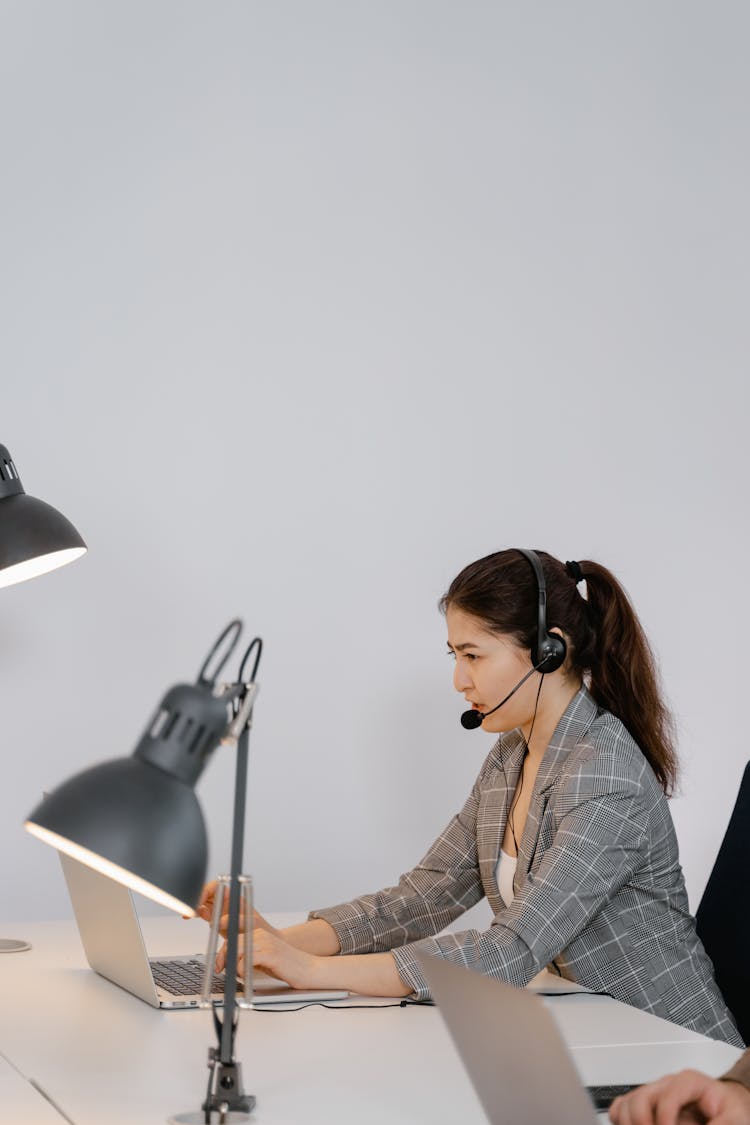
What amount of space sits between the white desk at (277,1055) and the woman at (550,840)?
0.35 feet

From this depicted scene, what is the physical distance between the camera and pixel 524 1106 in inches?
41.5

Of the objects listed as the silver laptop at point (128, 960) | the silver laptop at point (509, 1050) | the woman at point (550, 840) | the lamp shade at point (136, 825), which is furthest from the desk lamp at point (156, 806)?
the woman at point (550, 840)

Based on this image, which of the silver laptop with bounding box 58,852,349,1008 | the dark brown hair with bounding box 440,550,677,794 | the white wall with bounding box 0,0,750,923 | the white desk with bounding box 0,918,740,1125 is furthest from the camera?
the white wall with bounding box 0,0,750,923

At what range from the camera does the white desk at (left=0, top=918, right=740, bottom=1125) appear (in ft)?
4.06

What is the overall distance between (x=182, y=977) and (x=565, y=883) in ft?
1.77

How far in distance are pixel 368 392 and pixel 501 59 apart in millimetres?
832

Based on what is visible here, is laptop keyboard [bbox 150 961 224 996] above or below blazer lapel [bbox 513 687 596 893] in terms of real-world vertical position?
below

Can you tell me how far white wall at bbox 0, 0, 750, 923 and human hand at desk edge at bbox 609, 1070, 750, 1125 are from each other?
1.67m

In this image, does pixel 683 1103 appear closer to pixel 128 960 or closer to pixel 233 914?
pixel 233 914

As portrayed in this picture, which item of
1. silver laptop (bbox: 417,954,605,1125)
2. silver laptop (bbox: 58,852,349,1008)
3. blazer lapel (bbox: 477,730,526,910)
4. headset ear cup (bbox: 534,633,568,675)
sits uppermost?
headset ear cup (bbox: 534,633,568,675)

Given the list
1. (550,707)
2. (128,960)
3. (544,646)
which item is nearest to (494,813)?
(550,707)

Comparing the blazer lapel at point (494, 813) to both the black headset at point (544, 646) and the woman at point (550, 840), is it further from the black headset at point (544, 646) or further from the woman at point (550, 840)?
the black headset at point (544, 646)

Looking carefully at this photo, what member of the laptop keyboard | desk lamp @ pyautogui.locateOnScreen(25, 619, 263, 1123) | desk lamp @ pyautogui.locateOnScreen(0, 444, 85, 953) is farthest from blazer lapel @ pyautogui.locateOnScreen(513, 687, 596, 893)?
desk lamp @ pyautogui.locateOnScreen(25, 619, 263, 1123)

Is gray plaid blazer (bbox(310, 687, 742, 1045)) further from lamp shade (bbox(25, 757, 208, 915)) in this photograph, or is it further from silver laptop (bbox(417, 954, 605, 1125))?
lamp shade (bbox(25, 757, 208, 915))
